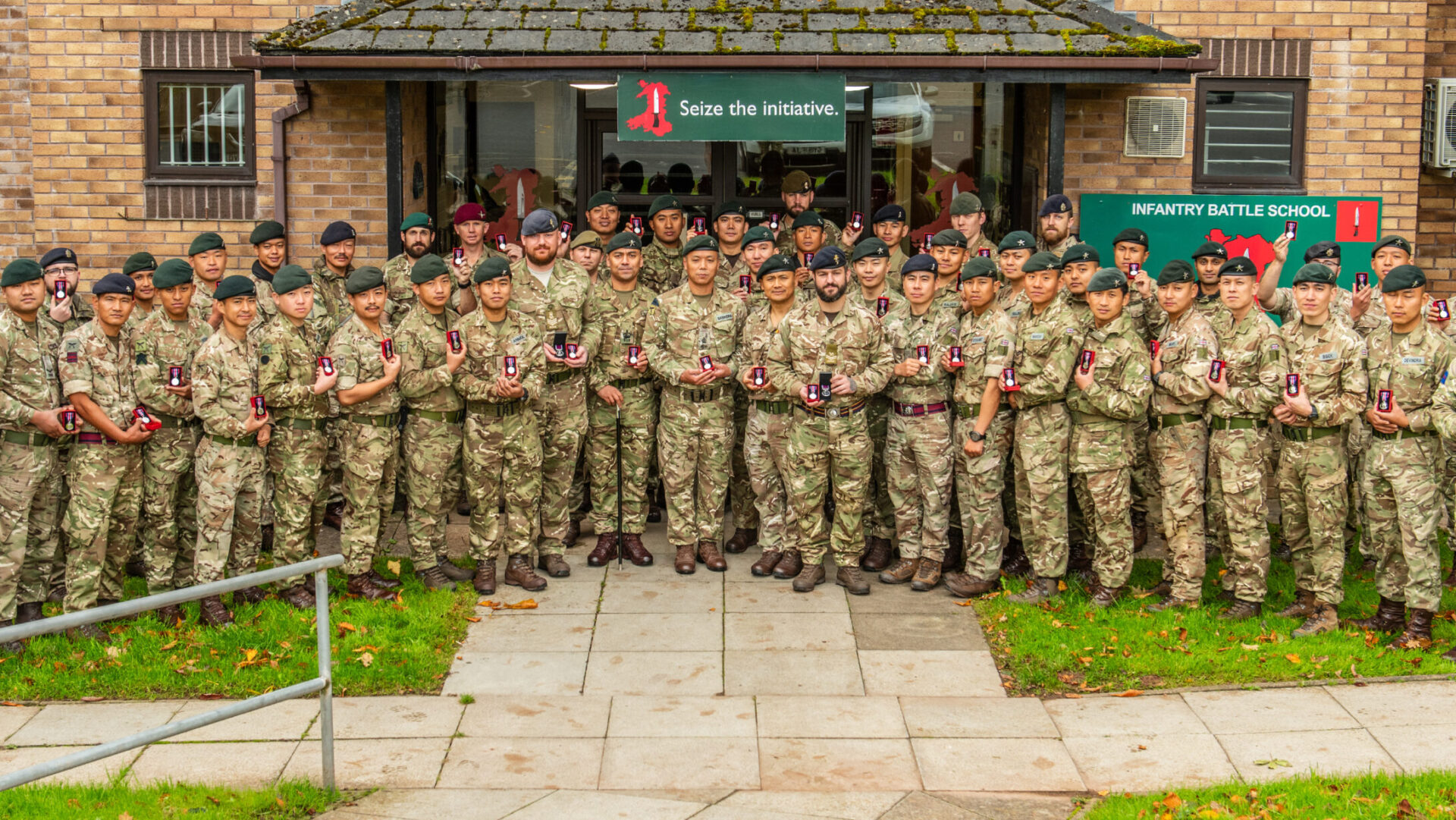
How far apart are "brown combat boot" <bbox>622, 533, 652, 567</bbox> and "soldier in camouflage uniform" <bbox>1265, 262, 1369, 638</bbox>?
3.77 metres

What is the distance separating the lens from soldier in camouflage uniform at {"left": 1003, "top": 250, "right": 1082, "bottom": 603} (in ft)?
26.0

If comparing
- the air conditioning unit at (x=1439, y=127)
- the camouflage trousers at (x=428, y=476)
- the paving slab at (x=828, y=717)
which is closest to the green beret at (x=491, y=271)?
the camouflage trousers at (x=428, y=476)

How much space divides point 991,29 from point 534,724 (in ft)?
19.3

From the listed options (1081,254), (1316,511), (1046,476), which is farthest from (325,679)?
(1316,511)

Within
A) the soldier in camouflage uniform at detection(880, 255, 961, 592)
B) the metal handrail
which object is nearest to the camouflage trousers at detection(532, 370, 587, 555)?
the soldier in camouflage uniform at detection(880, 255, 961, 592)

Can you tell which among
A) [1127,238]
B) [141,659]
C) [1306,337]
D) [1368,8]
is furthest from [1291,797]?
[1368,8]

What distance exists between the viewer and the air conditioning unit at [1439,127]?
37.0 feet

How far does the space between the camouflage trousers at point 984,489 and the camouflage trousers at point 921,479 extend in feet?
0.32

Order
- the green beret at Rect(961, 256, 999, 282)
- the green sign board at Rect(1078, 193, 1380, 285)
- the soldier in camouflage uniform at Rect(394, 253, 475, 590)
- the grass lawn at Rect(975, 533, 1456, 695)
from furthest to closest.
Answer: the green sign board at Rect(1078, 193, 1380, 285)
the green beret at Rect(961, 256, 999, 282)
the soldier in camouflage uniform at Rect(394, 253, 475, 590)
the grass lawn at Rect(975, 533, 1456, 695)

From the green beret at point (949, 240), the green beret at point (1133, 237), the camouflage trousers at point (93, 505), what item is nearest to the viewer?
the camouflage trousers at point (93, 505)

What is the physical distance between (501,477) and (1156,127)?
5.86 m

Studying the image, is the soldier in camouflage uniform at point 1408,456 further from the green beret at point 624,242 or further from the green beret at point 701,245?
the green beret at point 624,242

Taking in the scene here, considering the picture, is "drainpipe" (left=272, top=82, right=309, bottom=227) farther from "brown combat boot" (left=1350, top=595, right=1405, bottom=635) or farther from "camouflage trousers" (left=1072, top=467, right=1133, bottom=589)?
"brown combat boot" (left=1350, top=595, right=1405, bottom=635)

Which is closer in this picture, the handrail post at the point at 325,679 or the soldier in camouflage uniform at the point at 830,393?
the handrail post at the point at 325,679
